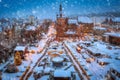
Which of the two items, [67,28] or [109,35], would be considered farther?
[67,28]

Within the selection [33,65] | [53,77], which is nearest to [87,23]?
[33,65]

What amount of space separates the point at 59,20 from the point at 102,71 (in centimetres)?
3592

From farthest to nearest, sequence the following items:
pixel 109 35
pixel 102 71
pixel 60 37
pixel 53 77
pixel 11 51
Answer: pixel 60 37 → pixel 109 35 → pixel 11 51 → pixel 102 71 → pixel 53 77

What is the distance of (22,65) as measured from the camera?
2670cm

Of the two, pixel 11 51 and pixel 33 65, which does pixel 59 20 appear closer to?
pixel 11 51

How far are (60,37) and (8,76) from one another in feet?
112

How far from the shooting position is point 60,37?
5528 cm

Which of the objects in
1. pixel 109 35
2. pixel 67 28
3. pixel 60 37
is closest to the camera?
pixel 109 35

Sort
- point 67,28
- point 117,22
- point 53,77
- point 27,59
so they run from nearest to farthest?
1. point 53,77
2. point 27,59
3. point 67,28
4. point 117,22

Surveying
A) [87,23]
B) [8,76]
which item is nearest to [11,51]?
[8,76]

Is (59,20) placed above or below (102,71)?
above

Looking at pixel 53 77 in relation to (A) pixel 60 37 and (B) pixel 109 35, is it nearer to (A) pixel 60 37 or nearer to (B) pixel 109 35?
(B) pixel 109 35

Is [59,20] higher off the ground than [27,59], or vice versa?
[59,20]

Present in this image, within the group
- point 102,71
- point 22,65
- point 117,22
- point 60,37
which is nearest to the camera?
point 102,71
